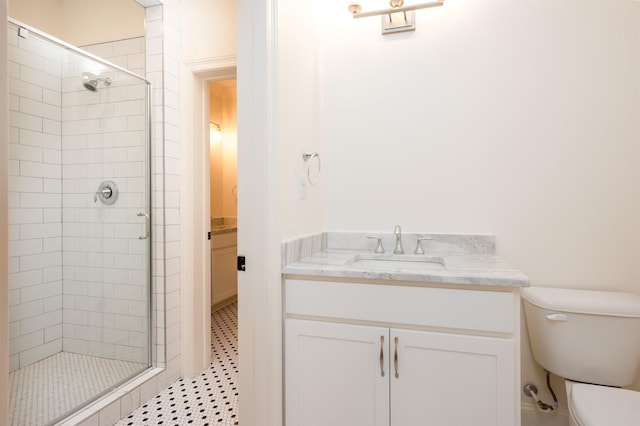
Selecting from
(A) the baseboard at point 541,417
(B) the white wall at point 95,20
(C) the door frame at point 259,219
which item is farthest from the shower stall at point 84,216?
(A) the baseboard at point 541,417

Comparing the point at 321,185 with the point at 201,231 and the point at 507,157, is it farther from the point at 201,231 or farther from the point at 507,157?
the point at 507,157

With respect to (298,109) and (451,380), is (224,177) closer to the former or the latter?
(298,109)

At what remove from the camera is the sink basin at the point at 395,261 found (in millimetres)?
1676

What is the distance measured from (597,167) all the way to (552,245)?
1.40 ft

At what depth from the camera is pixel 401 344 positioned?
1.24m

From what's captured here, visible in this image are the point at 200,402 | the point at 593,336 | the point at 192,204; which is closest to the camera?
the point at 593,336

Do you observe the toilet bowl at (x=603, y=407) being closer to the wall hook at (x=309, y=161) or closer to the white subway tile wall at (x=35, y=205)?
the wall hook at (x=309, y=161)

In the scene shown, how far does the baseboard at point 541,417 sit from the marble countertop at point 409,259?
773mm

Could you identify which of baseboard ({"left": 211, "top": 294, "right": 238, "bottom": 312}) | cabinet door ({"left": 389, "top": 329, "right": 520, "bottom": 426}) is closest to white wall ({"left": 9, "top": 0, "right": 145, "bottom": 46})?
cabinet door ({"left": 389, "top": 329, "right": 520, "bottom": 426})

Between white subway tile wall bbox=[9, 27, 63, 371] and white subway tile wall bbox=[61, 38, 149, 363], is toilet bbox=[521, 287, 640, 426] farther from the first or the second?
white subway tile wall bbox=[9, 27, 63, 371]

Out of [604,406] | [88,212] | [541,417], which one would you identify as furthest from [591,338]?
[88,212]

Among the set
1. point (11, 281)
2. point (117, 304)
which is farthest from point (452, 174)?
point (11, 281)

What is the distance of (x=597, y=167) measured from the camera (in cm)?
160

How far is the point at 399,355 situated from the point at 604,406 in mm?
682
